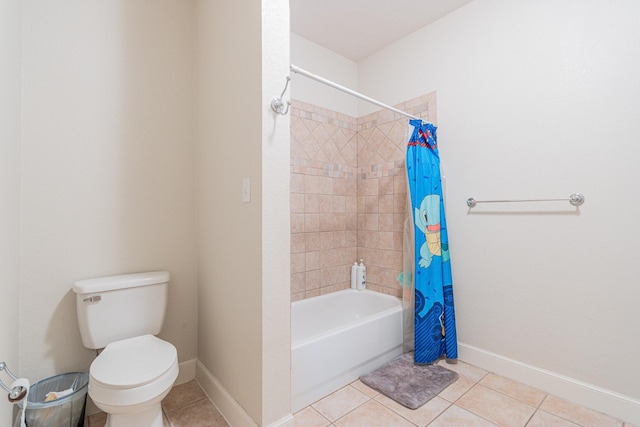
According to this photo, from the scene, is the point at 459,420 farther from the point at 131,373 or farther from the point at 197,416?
the point at 131,373

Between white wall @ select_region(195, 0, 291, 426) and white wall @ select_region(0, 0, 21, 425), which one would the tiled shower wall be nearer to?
white wall @ select_region(195, 0, 291, 426)

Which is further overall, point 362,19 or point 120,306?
point 362,19

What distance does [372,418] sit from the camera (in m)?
1.52

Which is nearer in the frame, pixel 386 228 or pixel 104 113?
pixel 104 113

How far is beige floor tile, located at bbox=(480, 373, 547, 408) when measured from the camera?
5.44 feet

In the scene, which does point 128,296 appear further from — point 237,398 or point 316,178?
point 316,178

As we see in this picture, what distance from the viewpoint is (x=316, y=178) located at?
251 cm

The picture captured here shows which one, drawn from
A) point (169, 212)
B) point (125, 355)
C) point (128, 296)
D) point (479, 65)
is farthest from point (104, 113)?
point (479, 65)

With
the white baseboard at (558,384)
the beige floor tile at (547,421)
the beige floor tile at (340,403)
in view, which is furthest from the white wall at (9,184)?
the white baseboard at (558,384)

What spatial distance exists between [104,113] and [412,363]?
244 cm

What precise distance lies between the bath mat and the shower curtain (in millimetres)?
91

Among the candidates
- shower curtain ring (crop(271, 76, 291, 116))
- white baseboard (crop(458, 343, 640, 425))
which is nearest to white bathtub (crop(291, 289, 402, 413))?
white baseboard (crop(458, 343, 640, 425))

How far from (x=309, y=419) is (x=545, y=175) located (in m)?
1.90

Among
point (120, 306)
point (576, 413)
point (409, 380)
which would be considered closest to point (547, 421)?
point (576, 413)
